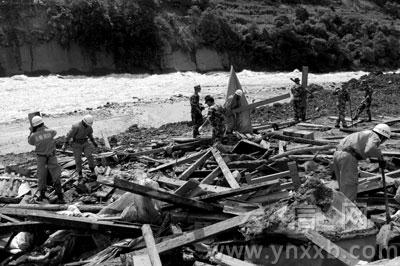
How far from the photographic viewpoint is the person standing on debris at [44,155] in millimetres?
9414

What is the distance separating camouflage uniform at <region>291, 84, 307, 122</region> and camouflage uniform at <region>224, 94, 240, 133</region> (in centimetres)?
339

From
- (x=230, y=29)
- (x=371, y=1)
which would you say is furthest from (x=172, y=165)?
(x=371, y=1)

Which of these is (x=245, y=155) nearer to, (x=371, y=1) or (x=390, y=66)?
(x=390, y=66)

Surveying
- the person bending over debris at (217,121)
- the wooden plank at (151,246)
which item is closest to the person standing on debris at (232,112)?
the person bending over debris at (217,121)

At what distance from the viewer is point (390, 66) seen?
43.0 m

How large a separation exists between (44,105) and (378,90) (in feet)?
51.6

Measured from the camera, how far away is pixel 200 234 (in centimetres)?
621

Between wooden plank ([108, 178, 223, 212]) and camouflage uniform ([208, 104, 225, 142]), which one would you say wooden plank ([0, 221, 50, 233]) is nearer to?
wooden plank ([108, 178, 223, 212])

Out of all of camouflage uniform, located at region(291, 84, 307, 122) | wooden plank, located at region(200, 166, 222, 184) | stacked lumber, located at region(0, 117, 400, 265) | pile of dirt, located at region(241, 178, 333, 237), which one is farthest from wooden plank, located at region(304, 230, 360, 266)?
camouflage uniform, located at region(291, 84, 307, 122)

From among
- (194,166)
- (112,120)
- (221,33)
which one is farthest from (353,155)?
(221,33)

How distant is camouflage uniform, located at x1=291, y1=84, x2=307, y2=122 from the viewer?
50.6 ft

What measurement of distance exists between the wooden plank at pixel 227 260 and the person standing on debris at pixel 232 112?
21.6ft

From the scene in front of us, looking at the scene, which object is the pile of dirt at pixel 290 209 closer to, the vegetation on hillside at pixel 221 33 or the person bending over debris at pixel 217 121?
the person bending over debris at pixel 217 121

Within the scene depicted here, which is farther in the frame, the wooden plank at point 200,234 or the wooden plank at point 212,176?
the wooden plank at point 212,176
